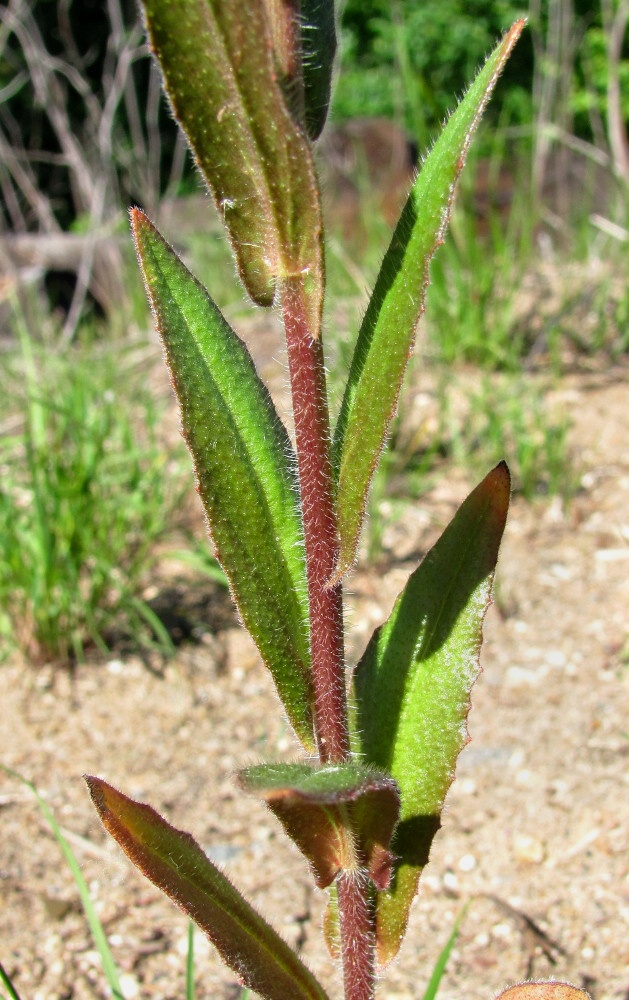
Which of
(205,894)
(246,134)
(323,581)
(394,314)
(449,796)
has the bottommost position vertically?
(449,796)

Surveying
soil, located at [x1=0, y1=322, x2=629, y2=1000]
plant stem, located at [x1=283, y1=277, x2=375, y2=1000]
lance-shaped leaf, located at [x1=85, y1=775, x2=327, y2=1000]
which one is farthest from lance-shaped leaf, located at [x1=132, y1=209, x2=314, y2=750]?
soil, located at [x1=0, y1=322, x2=629, y2=1000]

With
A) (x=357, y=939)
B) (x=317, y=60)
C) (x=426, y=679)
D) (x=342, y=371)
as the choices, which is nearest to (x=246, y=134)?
(x=317, y=60)

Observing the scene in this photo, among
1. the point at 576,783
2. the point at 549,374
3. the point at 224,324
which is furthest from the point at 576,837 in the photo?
the point at 549,374

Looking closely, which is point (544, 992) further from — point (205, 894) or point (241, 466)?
point (241, 466)

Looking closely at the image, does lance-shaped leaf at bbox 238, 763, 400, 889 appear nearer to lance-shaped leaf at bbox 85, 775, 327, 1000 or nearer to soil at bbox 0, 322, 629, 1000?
lance-shaped leaf at bbox 85, 775, 327, 1000

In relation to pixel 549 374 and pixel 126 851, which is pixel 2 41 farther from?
pixel 126 851

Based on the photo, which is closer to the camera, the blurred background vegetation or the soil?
the soil
